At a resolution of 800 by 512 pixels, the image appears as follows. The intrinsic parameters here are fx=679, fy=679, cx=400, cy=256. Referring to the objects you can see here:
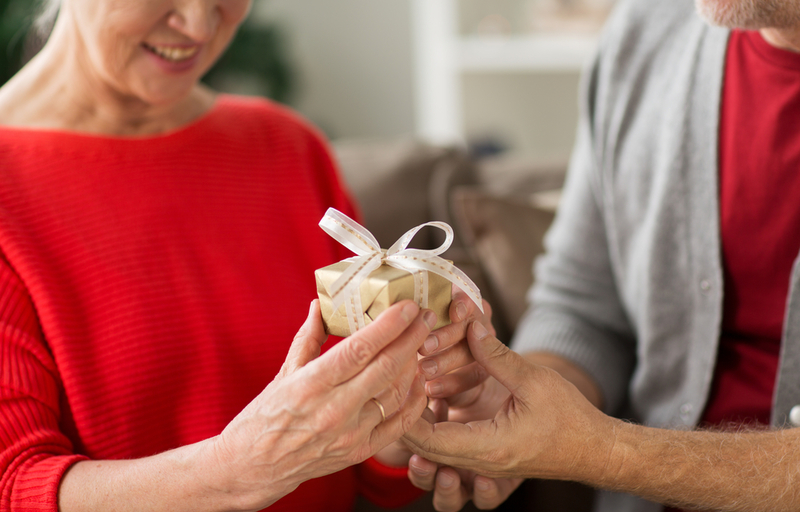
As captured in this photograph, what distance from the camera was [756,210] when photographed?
3.46 feet

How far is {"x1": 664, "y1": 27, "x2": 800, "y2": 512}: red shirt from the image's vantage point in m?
1.04

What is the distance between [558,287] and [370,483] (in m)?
0.50

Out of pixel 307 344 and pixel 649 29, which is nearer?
pixel 307 344

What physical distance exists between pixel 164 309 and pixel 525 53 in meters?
2.08

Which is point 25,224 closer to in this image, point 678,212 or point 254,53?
point 678,212

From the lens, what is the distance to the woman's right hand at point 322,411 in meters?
0.65

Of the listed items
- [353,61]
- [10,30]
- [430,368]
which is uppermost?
[10,30]

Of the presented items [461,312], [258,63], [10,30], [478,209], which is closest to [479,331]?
[461,312]

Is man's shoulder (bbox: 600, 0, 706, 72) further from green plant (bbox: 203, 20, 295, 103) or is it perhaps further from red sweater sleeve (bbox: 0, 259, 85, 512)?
green plant (bbox: 203, 20, 295, 103)

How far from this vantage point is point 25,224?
90cm

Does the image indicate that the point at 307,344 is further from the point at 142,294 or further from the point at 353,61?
the point at 353,61

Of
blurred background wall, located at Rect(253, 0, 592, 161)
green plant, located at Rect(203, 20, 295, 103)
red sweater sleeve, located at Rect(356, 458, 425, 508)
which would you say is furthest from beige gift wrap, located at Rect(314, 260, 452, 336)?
blurred background wall, located at Rect(253, 0, 592, 161)

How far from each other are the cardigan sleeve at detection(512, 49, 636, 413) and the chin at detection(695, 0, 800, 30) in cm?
35

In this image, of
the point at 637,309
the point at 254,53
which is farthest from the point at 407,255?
the point at 254,53
